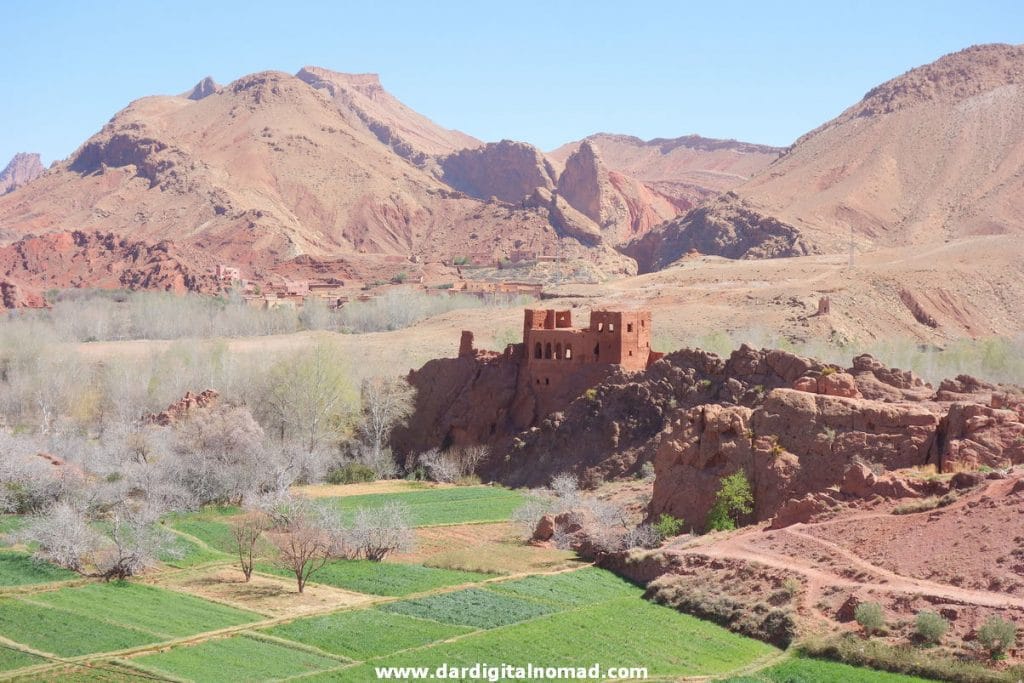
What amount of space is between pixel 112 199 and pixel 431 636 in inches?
4937

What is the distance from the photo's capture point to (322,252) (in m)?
134

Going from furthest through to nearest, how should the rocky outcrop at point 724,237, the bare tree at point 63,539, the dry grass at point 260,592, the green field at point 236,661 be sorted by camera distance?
the rocky outcrop at point 724,237
the bare tree at point 63,539
the dry grass at point 260,592
the green field at point 236,661

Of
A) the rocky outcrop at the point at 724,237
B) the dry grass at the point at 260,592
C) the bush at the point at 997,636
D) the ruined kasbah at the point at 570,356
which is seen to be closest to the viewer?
the bush at the point at 997,636

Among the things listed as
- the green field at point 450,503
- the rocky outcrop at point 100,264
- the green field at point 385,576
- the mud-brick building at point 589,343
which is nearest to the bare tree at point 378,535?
the green field at point 385,576

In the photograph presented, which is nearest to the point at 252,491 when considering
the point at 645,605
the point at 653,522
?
the point at 653,522

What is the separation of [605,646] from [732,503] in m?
7.69

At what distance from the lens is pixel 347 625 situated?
965 inches

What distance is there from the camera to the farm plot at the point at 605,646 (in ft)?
72.8

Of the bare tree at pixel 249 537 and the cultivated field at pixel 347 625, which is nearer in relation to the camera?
the cultivated field at pixel 347 625

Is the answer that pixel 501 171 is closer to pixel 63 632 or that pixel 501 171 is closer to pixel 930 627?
pixel 63 632

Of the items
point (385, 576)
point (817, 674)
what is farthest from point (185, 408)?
point (817, 674)

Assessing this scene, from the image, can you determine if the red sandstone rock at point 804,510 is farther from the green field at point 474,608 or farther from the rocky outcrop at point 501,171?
the rocky outcrop at point 501,171

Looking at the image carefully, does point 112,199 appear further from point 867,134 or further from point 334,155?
point 867,134

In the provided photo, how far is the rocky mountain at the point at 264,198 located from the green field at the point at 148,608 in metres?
95.7
